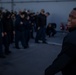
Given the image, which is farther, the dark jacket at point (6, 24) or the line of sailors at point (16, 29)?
the dark jacket at point (6, 24)

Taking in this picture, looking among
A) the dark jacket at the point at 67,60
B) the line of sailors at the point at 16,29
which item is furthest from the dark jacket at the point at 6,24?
the dark jacket at the point at 67,60

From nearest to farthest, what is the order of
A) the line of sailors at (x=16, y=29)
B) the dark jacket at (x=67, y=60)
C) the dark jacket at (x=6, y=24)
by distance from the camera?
the dark jacket at (x=67, y=60)
the line of sailors at (x=16, y=29)
the dark jacket at (x=6, y=24)

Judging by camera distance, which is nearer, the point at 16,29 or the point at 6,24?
the point at 6,24

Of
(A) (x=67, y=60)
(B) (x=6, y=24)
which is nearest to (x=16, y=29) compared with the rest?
(B) (x=6, y=24)

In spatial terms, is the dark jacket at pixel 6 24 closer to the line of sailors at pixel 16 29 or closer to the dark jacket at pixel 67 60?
the line of sailors at pixel 16 29

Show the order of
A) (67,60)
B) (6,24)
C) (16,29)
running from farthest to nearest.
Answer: (16,29)
(6,24)
(67,60)

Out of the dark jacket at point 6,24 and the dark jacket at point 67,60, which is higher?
the dark jacket at point 67,60

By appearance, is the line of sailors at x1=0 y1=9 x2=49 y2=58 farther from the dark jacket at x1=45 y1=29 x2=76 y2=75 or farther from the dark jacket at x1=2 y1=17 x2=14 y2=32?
the dark jacket at x1=45 y1=29 x2=76 y2=75

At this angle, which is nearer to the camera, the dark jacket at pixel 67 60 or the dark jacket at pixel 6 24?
the dark jacket at pixel 67 60

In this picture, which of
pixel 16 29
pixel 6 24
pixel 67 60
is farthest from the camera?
pixel 16 29

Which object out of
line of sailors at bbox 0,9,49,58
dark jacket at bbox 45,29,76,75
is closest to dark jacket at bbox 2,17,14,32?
line of sailors at bbox 0,9,49,58

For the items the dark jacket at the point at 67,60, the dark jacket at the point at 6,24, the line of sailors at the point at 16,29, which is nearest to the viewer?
the dark jacket at the point at 67,60

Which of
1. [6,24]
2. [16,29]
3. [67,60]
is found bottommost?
[16,29]

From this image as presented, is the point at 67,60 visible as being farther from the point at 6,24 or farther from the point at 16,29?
the point at 16,29
